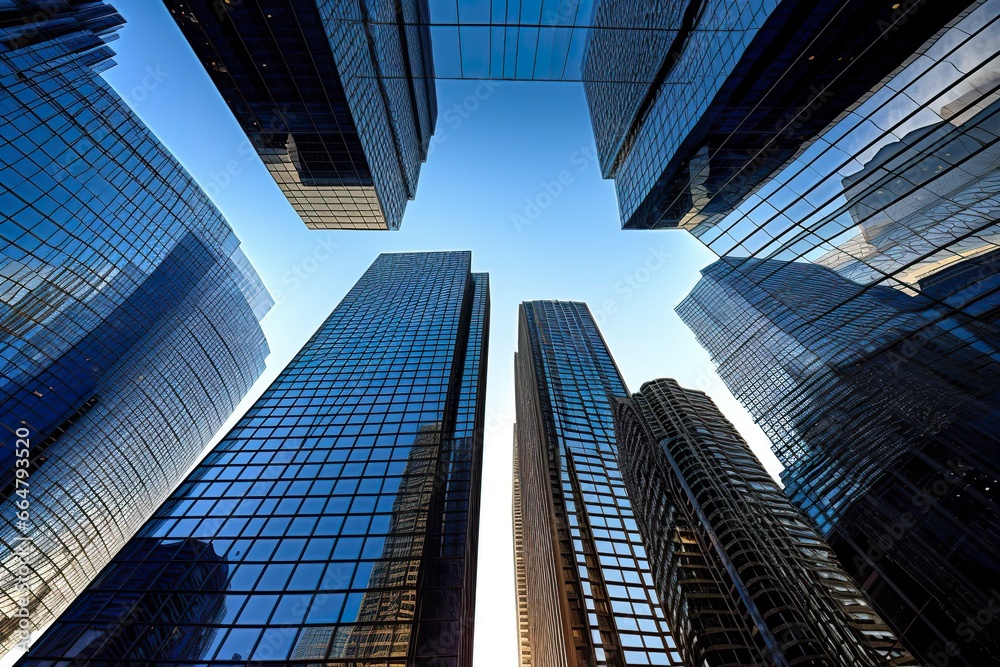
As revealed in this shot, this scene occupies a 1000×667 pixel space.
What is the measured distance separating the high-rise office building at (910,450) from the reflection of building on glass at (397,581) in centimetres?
2256

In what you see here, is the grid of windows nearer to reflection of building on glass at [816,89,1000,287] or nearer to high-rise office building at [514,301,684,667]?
reflection of building on glass at [816,89,1000,287]

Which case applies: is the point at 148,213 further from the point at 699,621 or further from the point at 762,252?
the point at 699,621

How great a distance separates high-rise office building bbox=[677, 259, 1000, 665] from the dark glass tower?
69.8ft

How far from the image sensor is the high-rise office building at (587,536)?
38469mm

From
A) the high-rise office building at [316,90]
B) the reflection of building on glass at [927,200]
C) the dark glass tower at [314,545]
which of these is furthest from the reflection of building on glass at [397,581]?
the high-rise office building at [316,90]

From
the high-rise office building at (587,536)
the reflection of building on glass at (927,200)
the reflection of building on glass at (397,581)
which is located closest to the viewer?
the reflection of building on glass at (927,200)

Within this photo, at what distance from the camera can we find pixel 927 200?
14.4 metres

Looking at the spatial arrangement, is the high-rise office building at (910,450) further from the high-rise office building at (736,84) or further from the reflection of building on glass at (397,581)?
the reflection of building on glass at (397,581)

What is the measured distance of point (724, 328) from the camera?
91.2 meters

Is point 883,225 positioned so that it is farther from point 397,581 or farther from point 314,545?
point 314,545

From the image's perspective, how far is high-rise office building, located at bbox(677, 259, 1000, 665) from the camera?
15.4 m

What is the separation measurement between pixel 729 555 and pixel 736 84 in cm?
5178

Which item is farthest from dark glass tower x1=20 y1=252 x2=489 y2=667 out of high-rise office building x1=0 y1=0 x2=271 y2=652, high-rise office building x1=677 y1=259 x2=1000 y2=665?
high-rise office building x1=0 y1=0 x2=271 y2=652

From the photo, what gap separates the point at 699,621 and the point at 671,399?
122ft
